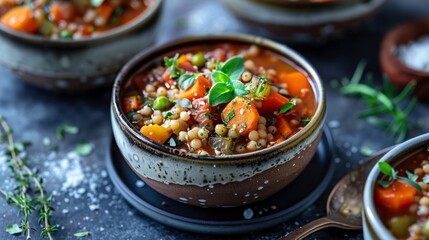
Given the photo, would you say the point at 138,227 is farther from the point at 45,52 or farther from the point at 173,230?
the point at 45,52

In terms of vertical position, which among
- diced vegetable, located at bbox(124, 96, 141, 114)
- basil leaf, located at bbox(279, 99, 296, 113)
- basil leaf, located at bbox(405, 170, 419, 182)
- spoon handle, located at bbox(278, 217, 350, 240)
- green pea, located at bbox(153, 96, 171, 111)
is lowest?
spoon handle, located at bbox(278, 217, 350, 240)

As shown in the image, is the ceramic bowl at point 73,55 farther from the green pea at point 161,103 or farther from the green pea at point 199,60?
the green pea at point 161,103

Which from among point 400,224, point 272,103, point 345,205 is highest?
point 272,103

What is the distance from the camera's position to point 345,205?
2109mm

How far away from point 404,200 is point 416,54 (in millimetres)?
1162

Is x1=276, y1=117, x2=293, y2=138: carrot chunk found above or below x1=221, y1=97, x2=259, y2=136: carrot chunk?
below

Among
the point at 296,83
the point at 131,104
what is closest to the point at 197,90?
the point at 131,104

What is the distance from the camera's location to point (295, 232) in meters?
1.93

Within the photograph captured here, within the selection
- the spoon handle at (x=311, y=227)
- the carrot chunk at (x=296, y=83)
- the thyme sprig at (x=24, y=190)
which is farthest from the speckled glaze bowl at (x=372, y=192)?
A: the thyme sprig at (x=24, y=190)

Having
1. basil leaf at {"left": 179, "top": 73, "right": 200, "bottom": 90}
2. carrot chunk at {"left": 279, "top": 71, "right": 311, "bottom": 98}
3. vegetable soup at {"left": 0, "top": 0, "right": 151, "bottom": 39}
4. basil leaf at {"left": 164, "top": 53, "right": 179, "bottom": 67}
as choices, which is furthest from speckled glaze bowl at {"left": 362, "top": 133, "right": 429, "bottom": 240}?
vegetable soup at {"left": 0, "top": 0, "right": 151, "bottom": 39}

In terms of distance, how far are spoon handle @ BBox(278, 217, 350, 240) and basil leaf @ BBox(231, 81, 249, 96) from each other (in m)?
0.48

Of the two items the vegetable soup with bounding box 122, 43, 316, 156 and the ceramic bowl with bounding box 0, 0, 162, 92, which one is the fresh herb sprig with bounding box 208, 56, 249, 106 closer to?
the vegetable soup with bounding box 122, 43, 316, 156

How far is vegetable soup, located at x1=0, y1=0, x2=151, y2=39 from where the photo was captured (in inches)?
98.3

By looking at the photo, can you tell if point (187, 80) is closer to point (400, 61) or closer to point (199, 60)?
point (199, 60)
